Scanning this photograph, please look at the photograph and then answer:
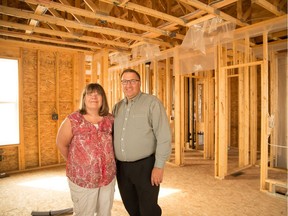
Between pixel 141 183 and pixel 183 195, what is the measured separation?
163 centimetres

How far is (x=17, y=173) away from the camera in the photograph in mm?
4535

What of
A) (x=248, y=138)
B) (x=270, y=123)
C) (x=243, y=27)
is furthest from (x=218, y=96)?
(x=248, y=138)

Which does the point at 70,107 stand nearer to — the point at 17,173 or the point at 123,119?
the point at 17,173

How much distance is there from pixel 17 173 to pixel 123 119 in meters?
3.69

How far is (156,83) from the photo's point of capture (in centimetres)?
554

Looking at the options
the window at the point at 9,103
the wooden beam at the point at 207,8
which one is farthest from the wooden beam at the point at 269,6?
the window at the point at 9,103

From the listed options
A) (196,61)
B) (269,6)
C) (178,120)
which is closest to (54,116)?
(178,120)

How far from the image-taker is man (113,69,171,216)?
1.98 m

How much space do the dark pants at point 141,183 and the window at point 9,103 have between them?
354 centimetres

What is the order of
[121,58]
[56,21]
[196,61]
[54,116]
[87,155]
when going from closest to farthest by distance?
[87,155], [56,21], [196,61], [54,116], [121,58]

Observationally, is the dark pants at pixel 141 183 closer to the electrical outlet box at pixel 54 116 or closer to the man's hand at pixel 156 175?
the man's hand at pixel 156 175

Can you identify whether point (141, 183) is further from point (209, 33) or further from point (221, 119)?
point (209, 33)

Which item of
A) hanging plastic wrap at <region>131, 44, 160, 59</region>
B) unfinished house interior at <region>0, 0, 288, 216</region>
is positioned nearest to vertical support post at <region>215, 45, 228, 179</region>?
unfinished house interior at <region>0, 0, 288, 216</region>

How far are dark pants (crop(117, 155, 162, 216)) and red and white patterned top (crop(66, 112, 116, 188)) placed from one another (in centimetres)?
24
